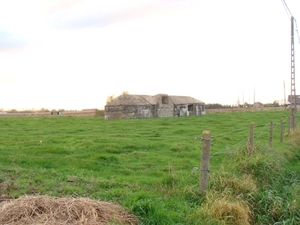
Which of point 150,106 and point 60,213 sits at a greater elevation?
point 150,106

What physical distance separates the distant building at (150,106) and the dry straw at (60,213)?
40.2 metres

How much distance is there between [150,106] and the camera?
4781 centimetres

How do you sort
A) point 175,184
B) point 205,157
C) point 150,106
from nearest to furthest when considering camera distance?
point 205,157
point 175,184
point 150,106

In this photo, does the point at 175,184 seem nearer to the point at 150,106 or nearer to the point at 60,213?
the point at 60,213

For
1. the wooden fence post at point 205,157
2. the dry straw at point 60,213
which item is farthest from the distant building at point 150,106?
the dry straw at point 60,213

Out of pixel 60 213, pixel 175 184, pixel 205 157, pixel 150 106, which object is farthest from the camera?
pixel 150 106

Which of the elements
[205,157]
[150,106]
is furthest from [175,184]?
[150,106]

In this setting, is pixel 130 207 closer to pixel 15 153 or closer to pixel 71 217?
pixel 71 217

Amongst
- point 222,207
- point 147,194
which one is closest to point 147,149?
point 147,194

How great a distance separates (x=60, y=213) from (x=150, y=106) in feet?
142

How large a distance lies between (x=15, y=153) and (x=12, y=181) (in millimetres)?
4745

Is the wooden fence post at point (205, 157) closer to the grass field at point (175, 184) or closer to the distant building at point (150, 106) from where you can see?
the grass field at point (175, 184)

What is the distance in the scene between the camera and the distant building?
148 feet

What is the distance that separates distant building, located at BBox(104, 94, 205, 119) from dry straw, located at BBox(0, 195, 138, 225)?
4016 centimetres
